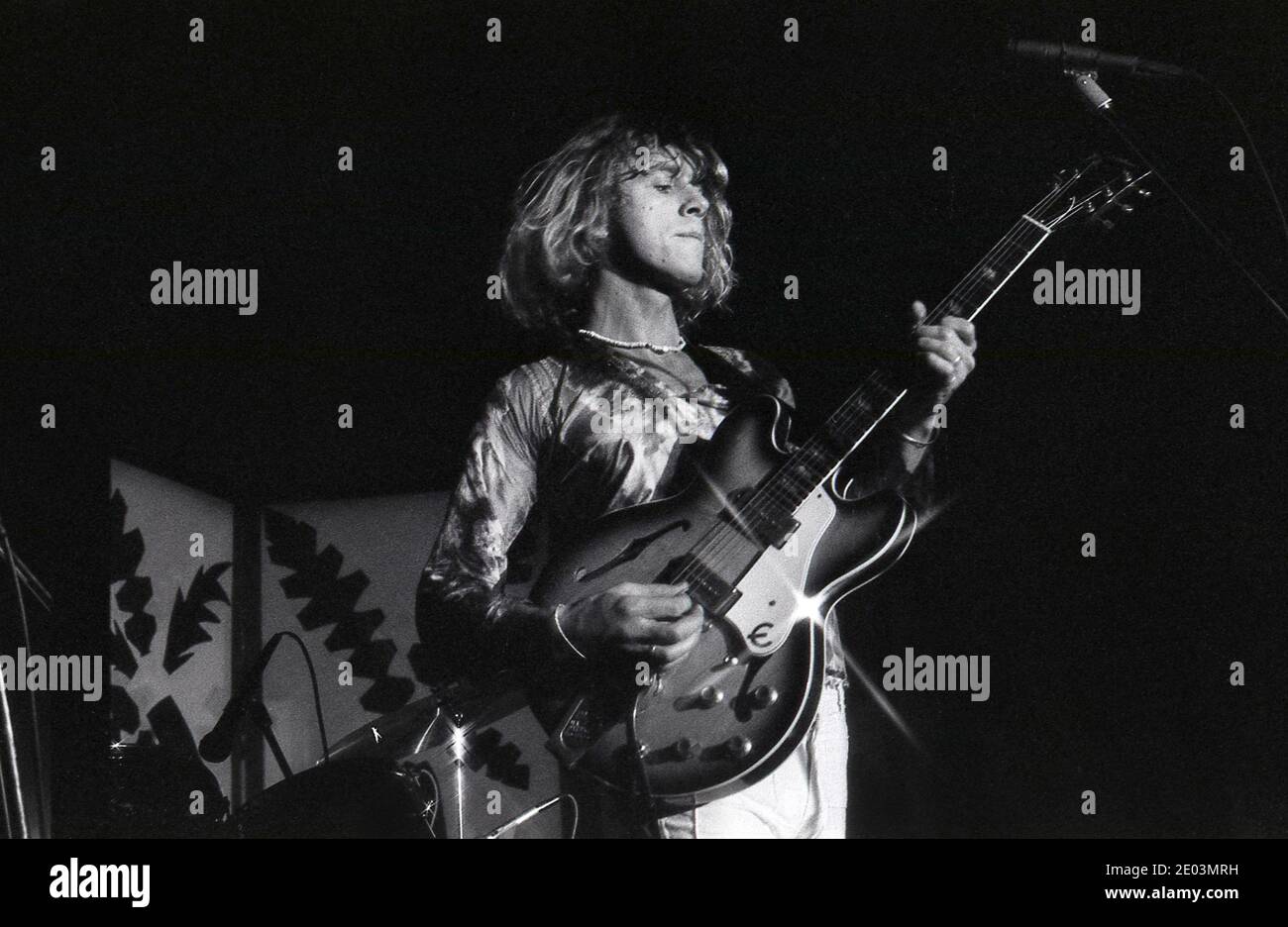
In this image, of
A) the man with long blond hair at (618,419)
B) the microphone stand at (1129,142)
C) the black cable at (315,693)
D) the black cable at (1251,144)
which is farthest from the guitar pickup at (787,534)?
the black cable at (1251,144)

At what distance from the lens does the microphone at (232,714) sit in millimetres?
2648

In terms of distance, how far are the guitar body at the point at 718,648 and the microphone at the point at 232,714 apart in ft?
1.77

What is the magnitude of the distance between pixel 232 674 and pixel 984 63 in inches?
76.1

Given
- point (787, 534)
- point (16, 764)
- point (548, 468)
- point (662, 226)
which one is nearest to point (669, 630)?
point (787, 534)

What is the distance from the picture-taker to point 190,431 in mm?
2732

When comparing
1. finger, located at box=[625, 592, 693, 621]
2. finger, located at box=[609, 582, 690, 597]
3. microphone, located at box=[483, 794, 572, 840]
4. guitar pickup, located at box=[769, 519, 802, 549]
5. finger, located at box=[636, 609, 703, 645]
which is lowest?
microphone, located at box=[483, 794, 572, 840]

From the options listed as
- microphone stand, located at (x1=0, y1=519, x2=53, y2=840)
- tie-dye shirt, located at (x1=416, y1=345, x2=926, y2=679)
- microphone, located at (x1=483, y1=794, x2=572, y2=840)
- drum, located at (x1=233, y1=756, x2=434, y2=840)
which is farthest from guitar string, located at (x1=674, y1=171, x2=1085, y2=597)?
microphone stand, located at (x1=0, y1=519, x2=53, y2=840)

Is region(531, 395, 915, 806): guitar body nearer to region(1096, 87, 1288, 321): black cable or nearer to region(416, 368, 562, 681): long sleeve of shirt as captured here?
region(416, 368, 562, 681): long sleeve of shirt

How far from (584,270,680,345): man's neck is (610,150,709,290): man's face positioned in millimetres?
24

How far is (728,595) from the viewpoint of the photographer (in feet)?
8.52

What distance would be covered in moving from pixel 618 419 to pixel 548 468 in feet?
0.55

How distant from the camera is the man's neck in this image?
2762 mm

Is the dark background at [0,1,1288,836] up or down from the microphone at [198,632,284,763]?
up

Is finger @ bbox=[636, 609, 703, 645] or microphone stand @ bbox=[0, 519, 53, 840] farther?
microphone stand @ bbox=[0, 519, 53, 840]
